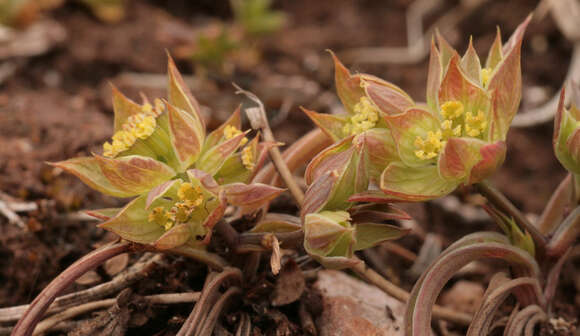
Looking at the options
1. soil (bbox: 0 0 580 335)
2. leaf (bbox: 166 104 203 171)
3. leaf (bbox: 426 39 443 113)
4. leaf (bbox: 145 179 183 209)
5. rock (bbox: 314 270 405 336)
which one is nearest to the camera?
leaf (bbox: 145 179 183 209)

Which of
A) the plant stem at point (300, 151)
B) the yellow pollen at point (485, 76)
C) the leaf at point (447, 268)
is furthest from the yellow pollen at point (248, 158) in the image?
the yellow pollen at point (485, 76)

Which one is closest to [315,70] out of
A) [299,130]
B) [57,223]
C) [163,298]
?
A: [299,130]

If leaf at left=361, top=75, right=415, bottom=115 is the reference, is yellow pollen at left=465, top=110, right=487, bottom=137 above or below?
below

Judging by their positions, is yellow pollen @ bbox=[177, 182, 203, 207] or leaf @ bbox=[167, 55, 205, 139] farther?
leaf @ bbox=[167, 55, 205, 139]

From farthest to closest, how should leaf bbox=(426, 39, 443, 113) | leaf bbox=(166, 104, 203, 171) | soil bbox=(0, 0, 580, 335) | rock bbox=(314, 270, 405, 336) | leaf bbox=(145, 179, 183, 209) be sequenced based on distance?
soil bbox=(0, 0, 580, 335) → rock bbox=(314, 270, 405, 336) → leaf bbox=(426, 39, 443, 113) → leaf bbox=(166, 104, 203, 171) → leaf bbox=(145, 179, 183, 209)

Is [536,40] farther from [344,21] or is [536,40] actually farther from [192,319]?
[192,319]

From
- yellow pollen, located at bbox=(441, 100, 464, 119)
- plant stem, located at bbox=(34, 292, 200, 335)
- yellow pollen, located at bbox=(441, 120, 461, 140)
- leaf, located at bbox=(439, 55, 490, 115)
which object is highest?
leaf, located at bbox=(439, 55, 490, 115)

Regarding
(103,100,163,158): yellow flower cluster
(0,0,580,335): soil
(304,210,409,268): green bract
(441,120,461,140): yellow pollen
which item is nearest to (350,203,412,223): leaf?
(304,210,409,268): green bract

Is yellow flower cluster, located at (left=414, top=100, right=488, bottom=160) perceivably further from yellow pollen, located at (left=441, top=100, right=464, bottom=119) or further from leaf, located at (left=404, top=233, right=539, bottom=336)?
leaf, located at (left=404, top=233, right=539, bottom=336)
